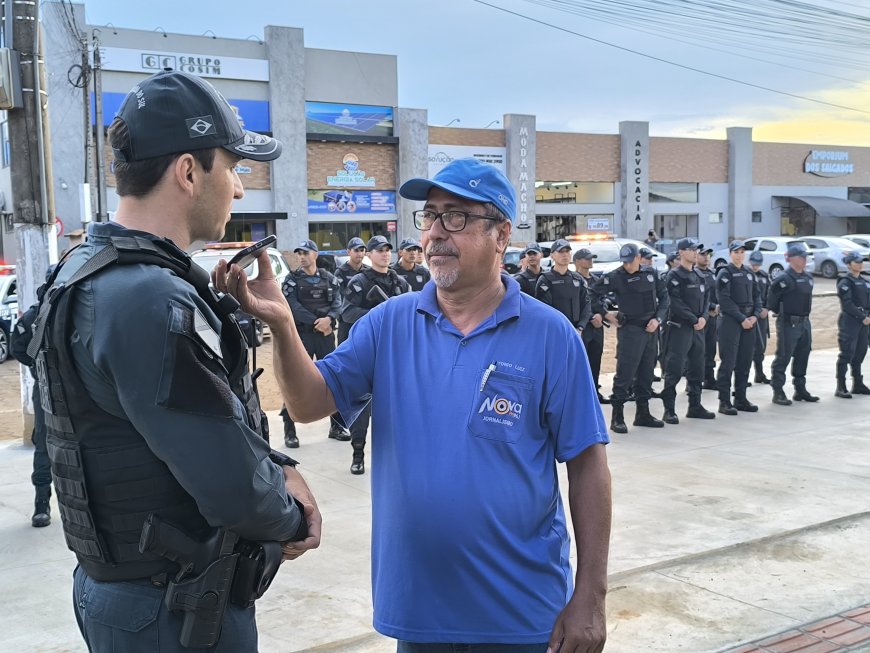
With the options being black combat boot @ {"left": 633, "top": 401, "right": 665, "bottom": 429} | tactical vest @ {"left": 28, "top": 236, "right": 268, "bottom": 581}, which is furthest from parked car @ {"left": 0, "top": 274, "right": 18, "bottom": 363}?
tactical vest @ {"left": 28, "top": 236, "right": 268, "bottom": 581}

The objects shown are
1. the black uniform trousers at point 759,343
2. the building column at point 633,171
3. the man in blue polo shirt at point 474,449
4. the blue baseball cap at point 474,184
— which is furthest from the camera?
the building column at point 633,171

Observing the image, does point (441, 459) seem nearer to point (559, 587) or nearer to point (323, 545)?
point (559, 587)

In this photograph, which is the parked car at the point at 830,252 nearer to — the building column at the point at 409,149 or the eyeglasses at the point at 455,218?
the building column at the point at 409,149

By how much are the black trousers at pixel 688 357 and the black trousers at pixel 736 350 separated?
1.31 ft

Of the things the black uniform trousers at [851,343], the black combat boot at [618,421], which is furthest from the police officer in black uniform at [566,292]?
the black uniform trousers at [851,343]

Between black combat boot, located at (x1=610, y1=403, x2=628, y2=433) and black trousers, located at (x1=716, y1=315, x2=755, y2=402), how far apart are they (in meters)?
1.69

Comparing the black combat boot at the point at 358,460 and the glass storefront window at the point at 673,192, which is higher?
the glass storefront window at the point at 673,192

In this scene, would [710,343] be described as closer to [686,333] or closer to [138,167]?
[686,333]

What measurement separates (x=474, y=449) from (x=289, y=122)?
28.6 m

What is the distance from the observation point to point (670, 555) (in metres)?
5.11

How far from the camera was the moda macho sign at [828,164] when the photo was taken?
43.6 m

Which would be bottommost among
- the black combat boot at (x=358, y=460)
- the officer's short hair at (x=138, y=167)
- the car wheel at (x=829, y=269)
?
the black combat boot at (x=358, y=460)

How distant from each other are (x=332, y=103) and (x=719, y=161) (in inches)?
803

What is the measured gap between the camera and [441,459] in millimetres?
2180
